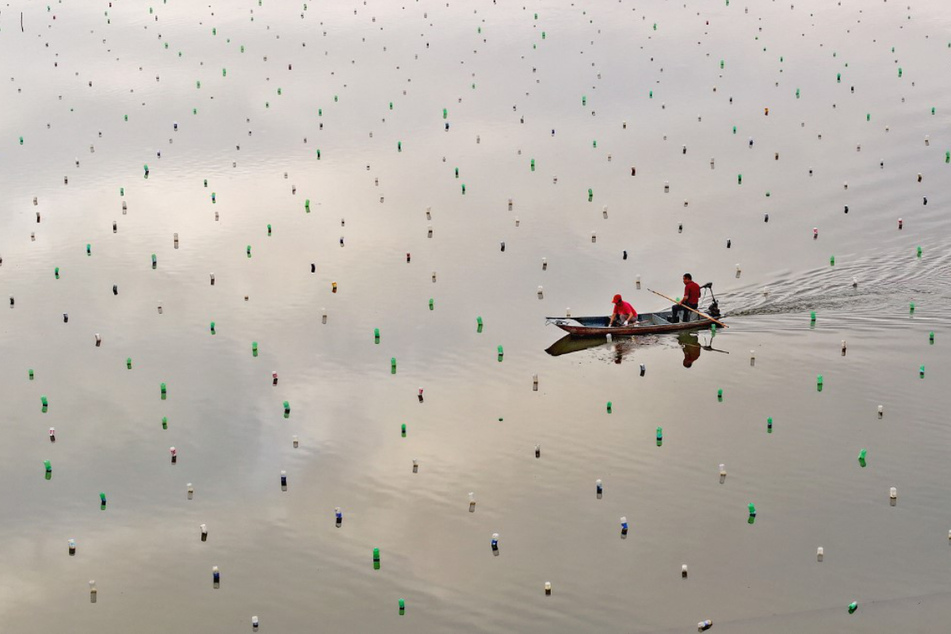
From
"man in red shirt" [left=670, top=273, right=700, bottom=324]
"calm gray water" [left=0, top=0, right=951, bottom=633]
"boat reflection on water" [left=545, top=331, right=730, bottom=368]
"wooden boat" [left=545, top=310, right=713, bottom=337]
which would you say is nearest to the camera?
"calm gray water" [left=0, top=0, right=951, bottom=633]

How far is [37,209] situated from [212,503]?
2799cm

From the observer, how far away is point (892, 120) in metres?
72.0

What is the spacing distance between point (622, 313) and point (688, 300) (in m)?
2.60

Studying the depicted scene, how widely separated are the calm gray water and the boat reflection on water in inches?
6.5

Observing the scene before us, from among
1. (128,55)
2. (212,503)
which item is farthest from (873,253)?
(128,55)

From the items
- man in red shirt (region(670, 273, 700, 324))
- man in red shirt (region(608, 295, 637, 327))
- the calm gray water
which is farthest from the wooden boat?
the calm gray water

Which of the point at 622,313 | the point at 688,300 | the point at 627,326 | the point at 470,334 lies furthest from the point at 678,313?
the point at 470,334

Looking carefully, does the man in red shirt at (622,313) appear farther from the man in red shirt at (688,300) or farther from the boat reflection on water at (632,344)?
the man in red shirt at (688,300)

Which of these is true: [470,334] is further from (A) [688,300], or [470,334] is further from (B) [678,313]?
(A) [688,300]

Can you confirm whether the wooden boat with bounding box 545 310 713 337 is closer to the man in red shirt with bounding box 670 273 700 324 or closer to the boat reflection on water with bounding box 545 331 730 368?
the boat reflection on water with bounding box 545 331 730 368

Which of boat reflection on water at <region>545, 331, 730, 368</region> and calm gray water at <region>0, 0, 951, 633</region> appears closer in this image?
calm gray water at <region>0, 0, 951, 633</region>

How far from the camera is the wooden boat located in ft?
158

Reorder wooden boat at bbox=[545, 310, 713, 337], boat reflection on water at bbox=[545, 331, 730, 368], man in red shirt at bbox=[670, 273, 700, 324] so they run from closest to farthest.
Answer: boat reflection on water at bbox=[545, 331, 730, 368] < wooden boat at bbox=[545, 310, 713, 337] < man in red shirt at bbox=[670, 273, 700, 324]

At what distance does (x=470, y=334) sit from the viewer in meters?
48.7
